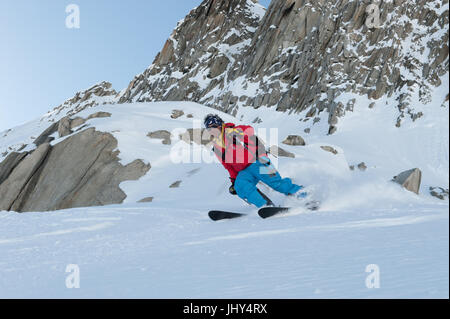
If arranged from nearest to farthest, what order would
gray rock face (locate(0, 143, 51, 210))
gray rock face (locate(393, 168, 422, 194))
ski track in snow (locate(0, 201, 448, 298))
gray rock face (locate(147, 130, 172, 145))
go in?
ski track in snow (locate(0, 201, 448, 298)) → gray rock face (locate(393, 168, 422, 194)) → gray rock face (locate(0, 143, 51, 210)) → gray rock face (locate(147, 130, 172, 145))

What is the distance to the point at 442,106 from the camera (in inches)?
880

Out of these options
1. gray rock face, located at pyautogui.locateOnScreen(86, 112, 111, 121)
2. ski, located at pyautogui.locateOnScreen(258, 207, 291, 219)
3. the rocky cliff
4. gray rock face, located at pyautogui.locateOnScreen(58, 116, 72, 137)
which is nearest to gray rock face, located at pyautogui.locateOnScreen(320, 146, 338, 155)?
the rocky cliff

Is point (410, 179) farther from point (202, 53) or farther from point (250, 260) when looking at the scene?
point (202, 53)

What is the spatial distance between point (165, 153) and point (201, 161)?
6.07 ft

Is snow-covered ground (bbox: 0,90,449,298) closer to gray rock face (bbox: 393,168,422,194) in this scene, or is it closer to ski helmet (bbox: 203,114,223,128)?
ski helmet (bbox: 203,114,223,128)

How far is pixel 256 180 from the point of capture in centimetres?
611

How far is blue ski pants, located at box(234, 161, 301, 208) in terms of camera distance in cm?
579

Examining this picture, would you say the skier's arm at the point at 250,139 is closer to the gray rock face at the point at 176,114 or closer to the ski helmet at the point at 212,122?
the ski helmet at the point at 212,122

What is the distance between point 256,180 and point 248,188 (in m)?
0.24

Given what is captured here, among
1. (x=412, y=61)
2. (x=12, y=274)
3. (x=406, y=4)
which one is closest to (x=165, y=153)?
(x=12, y=274)

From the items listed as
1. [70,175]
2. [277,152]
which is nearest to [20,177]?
[70,175]

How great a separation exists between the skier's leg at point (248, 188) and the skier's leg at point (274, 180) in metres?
0.17

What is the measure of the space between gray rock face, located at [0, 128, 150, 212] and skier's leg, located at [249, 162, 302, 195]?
321 inches
